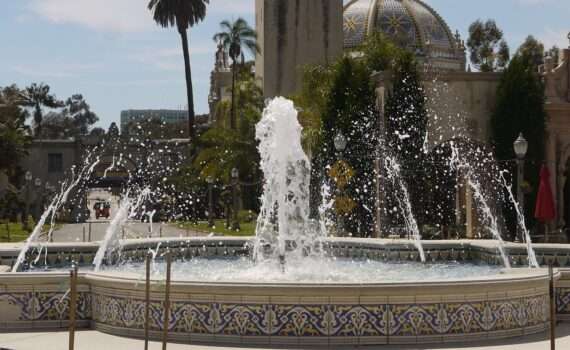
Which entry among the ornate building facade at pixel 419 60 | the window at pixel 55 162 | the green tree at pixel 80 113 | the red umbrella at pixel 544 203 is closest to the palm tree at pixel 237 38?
the ornate building facade at pixel 419 60

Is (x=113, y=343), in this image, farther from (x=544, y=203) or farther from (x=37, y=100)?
(x=37, y=100)

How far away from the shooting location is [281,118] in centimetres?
1412

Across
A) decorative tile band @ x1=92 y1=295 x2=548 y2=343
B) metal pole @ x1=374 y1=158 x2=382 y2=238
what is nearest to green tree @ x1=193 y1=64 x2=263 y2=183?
metal pole @ x1=374 y1=158 x2=382 y2=238

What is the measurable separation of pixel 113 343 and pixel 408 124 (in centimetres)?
2194

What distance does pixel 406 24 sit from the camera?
274ft

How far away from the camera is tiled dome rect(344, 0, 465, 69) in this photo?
79250 millimetres

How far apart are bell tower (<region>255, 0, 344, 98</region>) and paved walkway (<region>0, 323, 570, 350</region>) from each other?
1636 inches

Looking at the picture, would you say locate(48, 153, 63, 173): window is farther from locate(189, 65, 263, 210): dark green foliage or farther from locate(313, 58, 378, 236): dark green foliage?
locate(313, 58, 378, 236): dark green foliage

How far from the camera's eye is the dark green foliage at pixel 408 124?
99.1 ft

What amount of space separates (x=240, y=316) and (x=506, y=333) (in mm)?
2739

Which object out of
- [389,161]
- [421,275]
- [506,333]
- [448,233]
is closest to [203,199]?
[389,161]

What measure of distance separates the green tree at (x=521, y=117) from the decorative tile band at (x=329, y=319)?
811 inches

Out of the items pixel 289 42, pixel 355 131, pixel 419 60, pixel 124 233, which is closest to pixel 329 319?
pixel 124 233

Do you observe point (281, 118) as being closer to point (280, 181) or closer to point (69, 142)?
point (280, 181)
